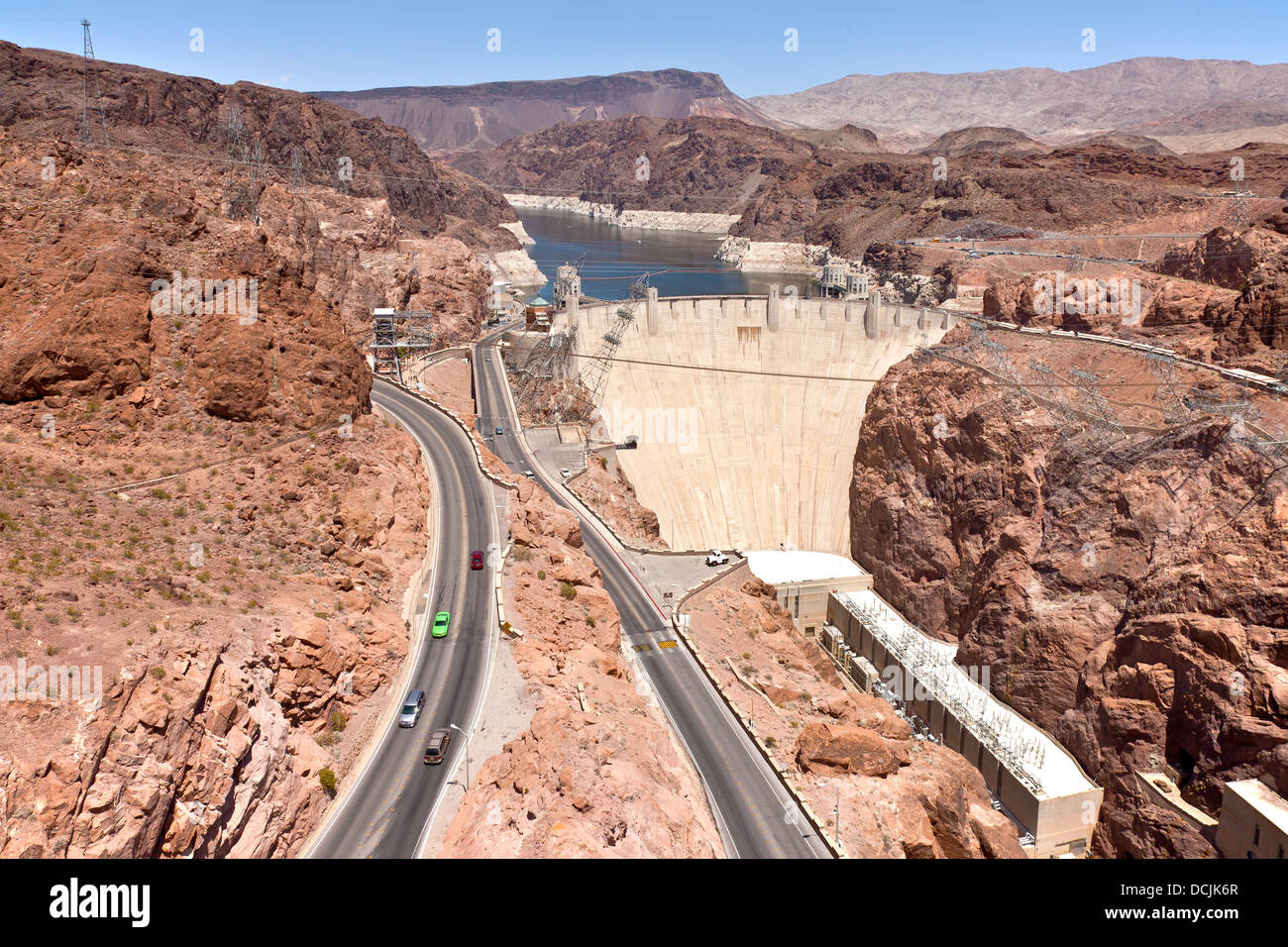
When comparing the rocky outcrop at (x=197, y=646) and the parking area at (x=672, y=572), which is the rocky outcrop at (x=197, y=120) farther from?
the rocky outcrop at (x=197, y=646)

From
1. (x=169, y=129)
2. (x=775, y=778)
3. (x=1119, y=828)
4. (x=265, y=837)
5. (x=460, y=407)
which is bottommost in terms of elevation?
(x=1119, y=828)

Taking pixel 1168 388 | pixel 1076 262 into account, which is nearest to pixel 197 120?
pixel 1076 262

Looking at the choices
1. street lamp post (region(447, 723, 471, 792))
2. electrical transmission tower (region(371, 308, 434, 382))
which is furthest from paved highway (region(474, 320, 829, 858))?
electrical transmission tower (region(371, 308, 434, 382))

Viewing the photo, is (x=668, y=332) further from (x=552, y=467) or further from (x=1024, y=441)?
(x=1024, y=441)

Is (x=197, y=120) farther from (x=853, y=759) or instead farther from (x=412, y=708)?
(x=853, y=759)

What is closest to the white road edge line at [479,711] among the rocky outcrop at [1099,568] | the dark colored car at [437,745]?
the dark colored car at [437,745]
